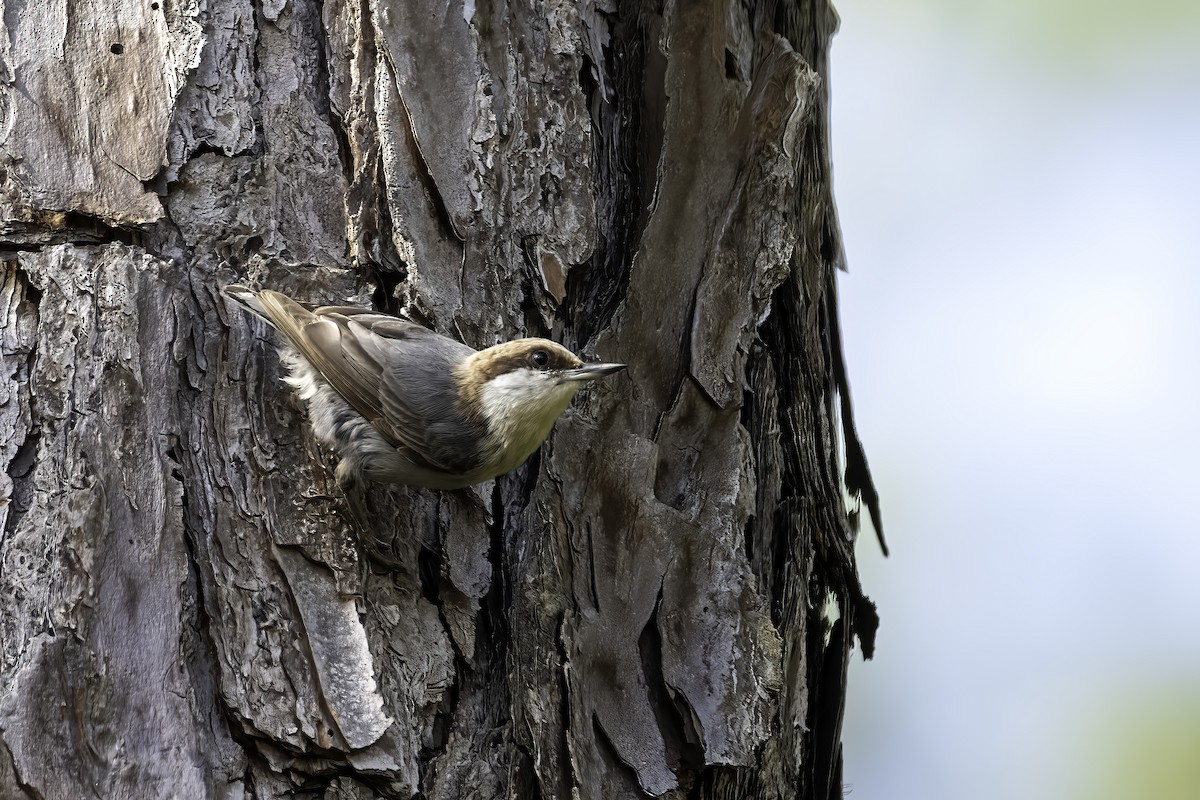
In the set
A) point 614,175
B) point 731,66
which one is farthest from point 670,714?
point 731,66

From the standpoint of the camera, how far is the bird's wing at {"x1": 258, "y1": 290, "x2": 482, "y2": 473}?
2.46 meters

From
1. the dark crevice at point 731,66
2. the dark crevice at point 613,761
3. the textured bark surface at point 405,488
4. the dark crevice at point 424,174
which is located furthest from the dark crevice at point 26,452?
the dark crevice at point 731,66

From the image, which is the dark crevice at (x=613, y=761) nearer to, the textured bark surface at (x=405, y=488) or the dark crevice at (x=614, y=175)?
the textured bark surface at (x=405, y=488)

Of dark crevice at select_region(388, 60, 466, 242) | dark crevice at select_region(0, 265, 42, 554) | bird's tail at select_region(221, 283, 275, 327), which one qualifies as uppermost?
dark crevice at select_region(388, 60, 466, 242)

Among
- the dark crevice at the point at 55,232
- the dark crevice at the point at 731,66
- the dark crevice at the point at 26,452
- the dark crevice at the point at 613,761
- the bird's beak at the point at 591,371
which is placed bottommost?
the dark crevice at the point at 613,761

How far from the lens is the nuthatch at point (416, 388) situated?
243 centimetres

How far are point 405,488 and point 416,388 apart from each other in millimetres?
278

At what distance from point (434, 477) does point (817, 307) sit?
3.77 ft

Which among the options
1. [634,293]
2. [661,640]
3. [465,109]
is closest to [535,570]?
[661,640]

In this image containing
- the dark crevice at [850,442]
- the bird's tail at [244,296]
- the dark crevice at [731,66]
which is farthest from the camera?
the dark crevice at [850,442]

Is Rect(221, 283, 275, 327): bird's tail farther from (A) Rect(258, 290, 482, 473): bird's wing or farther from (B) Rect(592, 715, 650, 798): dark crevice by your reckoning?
(B) Rect(592, 715, 650, 798): dark crevice

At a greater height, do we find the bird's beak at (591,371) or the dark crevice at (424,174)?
the dark crevice at (424,174)

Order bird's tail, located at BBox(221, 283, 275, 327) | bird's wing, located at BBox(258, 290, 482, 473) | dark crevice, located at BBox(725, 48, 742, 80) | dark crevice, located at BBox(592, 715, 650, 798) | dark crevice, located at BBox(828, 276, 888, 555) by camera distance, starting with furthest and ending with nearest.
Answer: dark crevice, located at BBox(828, 276, 888, 555)
dark crevice, located at BBox(725, 48, 742, 80)
bird's wing, located at BBox(258, 290, 482, 473)
bird's tail, located at BBox(221, 283, 275, 327)
dark crevice, located at BBox(592, 715, 650, 798)

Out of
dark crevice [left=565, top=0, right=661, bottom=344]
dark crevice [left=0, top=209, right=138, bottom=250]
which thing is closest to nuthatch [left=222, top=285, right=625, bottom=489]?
dark crevice [left=565, top=0, right=661, bottom=344]
